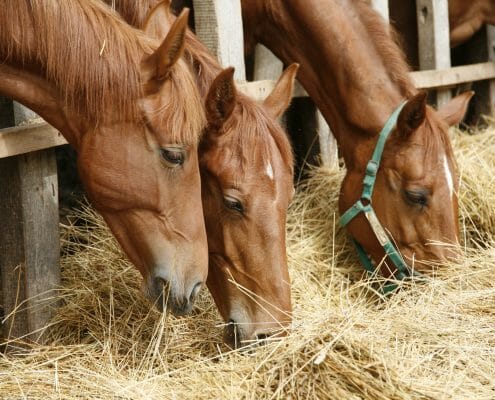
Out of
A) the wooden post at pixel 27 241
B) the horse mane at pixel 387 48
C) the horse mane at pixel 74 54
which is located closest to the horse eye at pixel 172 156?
the horse mane at pixel 74 54

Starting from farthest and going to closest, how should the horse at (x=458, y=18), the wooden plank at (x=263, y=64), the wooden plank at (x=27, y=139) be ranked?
1. the horse at (x=458, y=18)
2. the wooden plank at (x=263, y=64)
3. the wooden plank at (x=27, y=139)

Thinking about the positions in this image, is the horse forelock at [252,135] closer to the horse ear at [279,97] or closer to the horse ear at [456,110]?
the horse ear at [279,97]

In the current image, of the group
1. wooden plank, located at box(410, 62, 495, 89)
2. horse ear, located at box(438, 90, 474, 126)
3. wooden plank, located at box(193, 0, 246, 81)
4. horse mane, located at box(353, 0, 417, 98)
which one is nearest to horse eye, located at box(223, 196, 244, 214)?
wooden plank, located at box(193, 0, 246, 81)

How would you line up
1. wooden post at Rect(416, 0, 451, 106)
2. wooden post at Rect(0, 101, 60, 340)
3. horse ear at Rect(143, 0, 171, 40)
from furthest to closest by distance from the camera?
wooden post at Rect(416, 0, 451, 106) < wooden post at Rect(0, 101, 60, 340) < horse ear at Rect(143, 0, 171, 40)

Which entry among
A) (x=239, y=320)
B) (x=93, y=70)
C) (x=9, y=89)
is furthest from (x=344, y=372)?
(x=9, y=89)

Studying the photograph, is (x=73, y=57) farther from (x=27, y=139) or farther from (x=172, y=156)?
(x=27, y=139)

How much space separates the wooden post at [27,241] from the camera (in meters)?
3.09

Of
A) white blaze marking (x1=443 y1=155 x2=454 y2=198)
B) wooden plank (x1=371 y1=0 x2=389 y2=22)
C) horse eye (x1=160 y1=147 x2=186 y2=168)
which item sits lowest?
white blaze marking (x1=443 y1=155 x2=454 y2=198)

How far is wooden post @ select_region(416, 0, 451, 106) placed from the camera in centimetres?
545

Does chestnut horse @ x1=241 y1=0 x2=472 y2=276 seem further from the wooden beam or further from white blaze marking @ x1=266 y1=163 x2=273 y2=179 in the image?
white blaze marking @ x1=266 y1=163 x2=273 y2=179

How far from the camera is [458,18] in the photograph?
627 cm

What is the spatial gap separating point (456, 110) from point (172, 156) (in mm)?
2184

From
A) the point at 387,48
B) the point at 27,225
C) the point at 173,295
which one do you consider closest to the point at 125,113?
the point at 173,295

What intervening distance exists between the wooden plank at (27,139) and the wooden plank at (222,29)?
96cm
